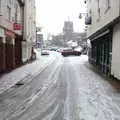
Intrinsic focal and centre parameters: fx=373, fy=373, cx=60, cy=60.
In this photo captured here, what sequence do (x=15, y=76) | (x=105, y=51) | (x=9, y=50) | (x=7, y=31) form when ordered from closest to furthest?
(x=15, y=76) → (x=105, y=51) → (x=7, y=31) → (x=9, y=50)

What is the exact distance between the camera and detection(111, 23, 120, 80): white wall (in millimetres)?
20047

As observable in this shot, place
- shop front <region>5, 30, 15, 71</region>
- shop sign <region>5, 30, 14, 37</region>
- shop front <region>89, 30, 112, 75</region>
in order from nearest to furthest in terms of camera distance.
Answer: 1. shop front <region>89, 30, 112, 75</region>
2. shop sign <region>5, 30, 14, 37</region>
3. shop front <region>5, 30, 15, 71</region>

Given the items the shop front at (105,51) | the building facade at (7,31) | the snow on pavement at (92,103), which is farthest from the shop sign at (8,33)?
the snow on pavement at (92,103)

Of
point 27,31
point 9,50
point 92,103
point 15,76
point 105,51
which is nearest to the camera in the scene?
point 92,103

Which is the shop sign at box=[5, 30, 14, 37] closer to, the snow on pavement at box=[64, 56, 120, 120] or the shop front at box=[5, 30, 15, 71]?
the shop front at box=[5, 30, 15, 71]

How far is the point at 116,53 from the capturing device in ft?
68.0

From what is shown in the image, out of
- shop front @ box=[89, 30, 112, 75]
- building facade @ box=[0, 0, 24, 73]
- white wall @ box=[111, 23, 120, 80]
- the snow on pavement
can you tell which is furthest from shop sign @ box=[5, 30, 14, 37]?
the snow on pavement

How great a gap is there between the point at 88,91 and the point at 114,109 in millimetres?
4236

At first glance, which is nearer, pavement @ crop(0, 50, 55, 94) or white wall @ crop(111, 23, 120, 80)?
pavement @ crop(0, 50, 55, 94)

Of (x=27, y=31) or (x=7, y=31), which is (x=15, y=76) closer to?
(x=7, y=31)

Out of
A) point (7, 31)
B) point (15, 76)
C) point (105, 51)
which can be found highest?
point (7, 31)

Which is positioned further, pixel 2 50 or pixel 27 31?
pixel 27 31

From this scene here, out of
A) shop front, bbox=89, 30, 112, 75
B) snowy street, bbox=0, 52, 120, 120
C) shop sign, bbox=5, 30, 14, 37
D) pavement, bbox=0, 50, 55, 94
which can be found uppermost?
shop sign, bbox=5, 30, 14, 37

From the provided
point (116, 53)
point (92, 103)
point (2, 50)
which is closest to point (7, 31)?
point (2, 50)
